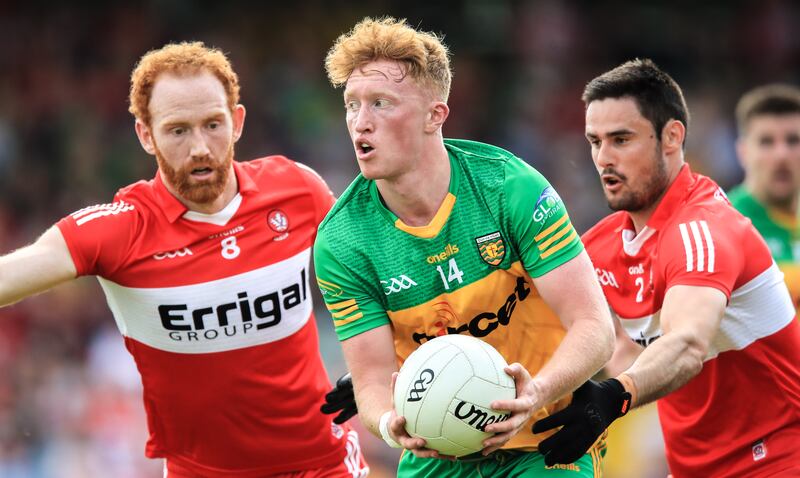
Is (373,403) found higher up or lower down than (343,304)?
lower down

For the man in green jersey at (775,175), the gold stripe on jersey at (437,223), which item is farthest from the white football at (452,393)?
the man in green jersey at (775,175)

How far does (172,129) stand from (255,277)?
0.93m

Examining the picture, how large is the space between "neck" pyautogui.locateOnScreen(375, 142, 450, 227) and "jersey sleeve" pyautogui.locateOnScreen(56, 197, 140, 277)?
1.68 meters

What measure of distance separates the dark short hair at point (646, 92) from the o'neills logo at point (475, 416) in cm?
218

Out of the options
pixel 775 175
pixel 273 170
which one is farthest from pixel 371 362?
pixel 775 175

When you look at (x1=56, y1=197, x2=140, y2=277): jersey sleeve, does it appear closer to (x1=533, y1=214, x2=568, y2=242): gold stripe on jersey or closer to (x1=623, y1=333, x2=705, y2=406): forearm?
(x1=533, y1=214, x2=568, y2=242): gold stripe on jersey

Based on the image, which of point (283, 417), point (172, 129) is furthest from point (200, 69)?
point (283, 417)

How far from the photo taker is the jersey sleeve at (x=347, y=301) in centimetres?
543

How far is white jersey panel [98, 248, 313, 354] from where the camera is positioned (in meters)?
6.45

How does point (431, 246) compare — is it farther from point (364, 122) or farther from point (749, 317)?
point (749, 317)

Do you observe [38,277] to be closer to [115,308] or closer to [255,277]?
[115,308]

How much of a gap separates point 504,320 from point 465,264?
1.05ft

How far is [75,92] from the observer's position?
56.6 feet

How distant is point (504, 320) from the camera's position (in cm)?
543
